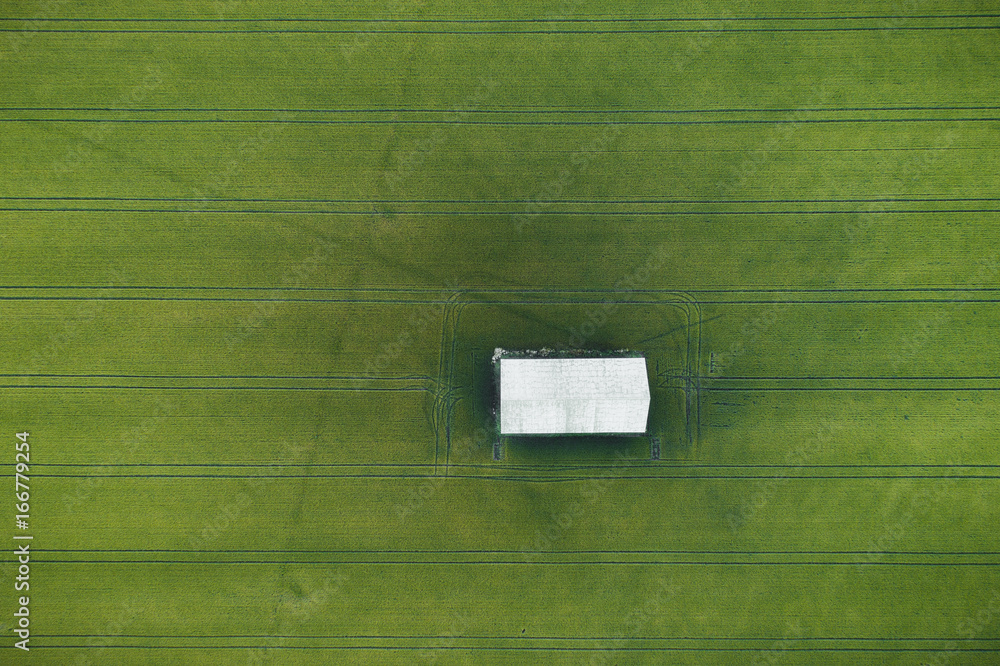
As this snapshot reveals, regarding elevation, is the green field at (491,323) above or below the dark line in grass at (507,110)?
below

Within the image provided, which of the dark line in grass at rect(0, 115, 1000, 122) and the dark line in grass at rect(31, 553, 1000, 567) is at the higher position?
the dark line in grass at rect(0, 115, 1000, 122)

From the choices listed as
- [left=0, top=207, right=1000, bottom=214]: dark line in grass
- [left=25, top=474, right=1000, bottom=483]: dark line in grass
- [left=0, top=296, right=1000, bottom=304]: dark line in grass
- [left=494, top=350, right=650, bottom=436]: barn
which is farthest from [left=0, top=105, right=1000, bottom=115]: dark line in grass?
[left=25, top=474, right=1000, bottom=483]: dark line in grass

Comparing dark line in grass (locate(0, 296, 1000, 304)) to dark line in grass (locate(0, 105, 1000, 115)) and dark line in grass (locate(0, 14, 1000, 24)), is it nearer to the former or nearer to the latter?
dark line in grass (locate(0, 105, 1000, 115))

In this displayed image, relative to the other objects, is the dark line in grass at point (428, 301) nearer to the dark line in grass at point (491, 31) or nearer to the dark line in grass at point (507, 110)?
the dark line in grass at point (507, 110)

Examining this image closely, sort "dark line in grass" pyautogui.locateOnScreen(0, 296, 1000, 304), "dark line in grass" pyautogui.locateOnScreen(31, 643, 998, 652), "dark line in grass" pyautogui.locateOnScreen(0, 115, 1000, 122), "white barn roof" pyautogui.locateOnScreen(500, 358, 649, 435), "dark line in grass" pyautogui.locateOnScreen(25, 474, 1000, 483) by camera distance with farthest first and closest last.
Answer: "dark line in grass" pyautogui.locateOnScreen(0, 115, 1000, 122) → "dark line in grass" pyautogui.locateOnScreen(0, 296, 1000, 304) → "dark line in grass" pyautogui.locateOnScreen(25, 474, 1000, 483) → "dark line in grass" pyautogui.locateOnScreen(31, 643, 998, 652) → "white barn roof" pyautogui.locateOnScreen(500, 358, 649, 435)

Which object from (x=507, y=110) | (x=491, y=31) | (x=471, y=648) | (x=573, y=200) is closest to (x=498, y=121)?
(x=507, y=110)

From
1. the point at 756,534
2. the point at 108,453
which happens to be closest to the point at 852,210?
the point at 756,534

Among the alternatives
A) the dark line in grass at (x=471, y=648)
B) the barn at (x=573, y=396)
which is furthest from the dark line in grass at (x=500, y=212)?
the dark line in grass at (x=471, y=648)
